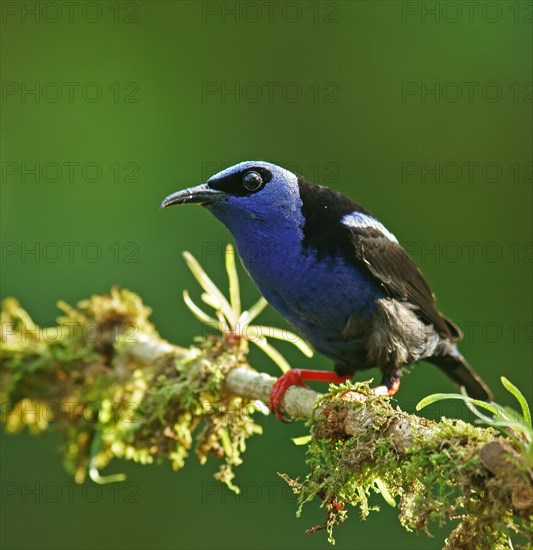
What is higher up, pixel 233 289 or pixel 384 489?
pixel 233 289

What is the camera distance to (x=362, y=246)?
12.0 feet

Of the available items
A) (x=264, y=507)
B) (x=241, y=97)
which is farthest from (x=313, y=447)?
(x=241, y=97)

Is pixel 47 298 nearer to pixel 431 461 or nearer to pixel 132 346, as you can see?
pixel 132 346

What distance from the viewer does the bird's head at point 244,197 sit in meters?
3.66

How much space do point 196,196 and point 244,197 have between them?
0.72 ft

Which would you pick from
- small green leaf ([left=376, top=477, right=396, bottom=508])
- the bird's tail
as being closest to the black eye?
the bird's tail

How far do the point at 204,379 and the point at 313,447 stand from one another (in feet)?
2.88

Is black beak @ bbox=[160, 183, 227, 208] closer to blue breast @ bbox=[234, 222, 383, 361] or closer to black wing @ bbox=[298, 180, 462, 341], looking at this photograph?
blue breast @ bbox=[234, 222, 383, 361]

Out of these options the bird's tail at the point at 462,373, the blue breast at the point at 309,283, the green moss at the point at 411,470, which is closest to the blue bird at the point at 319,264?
the blue breast at the point at 309,283

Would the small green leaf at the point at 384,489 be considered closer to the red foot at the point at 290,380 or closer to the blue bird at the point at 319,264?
the red foot at the point at 290,380

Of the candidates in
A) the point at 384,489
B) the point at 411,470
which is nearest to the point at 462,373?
the point at 384,489

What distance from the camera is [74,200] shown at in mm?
6129

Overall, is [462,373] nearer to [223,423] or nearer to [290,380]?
[290,380]

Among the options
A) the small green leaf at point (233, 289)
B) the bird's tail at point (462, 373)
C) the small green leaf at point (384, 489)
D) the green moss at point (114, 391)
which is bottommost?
the bird's tail at point (462, 373)
